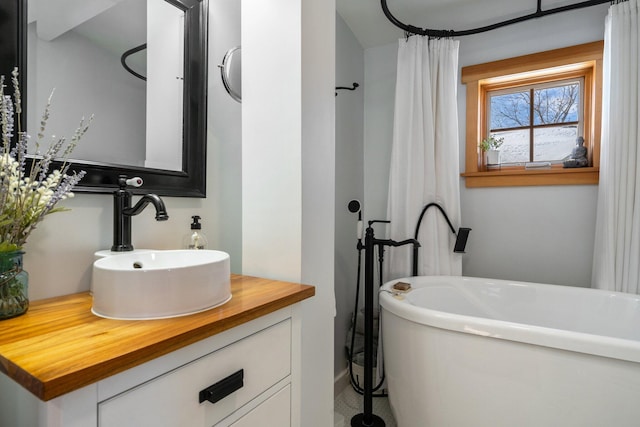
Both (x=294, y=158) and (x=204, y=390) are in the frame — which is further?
(x=294, y=158)

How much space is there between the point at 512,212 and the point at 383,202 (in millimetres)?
925

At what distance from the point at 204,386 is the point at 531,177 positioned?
2.38 m

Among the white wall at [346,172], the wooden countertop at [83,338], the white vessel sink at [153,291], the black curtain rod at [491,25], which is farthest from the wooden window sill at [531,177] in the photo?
the white vessel sink at [153,291]

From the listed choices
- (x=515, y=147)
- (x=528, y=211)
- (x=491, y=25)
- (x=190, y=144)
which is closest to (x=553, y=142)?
(x=515, y=147)

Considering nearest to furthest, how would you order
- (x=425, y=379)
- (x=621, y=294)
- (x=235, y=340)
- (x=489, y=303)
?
1. (x=235, y=340)
2. (x=425, y=379)
3. (x=621, y=294)
4. (x=489, y=303)

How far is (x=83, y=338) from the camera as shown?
53 cm

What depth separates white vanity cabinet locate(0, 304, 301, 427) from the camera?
46cm

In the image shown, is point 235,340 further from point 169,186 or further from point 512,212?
point 512,212

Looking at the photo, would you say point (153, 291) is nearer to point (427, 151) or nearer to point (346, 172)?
point (346, 172)

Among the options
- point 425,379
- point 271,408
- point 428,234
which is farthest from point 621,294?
point 271,408

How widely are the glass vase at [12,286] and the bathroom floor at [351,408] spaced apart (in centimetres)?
161

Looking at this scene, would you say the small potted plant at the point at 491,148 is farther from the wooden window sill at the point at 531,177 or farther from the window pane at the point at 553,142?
the window pane at the point at 553,142

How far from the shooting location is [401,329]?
1506 millimetres

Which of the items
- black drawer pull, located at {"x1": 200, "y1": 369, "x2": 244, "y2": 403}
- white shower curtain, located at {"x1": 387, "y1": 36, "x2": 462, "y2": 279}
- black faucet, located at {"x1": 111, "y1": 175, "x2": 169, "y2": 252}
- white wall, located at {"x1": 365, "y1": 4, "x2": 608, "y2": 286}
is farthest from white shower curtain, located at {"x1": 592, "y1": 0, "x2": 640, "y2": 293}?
black faucet, located at {"x1": 111, "y1": 175, "x2": 169, "y2": 252}
